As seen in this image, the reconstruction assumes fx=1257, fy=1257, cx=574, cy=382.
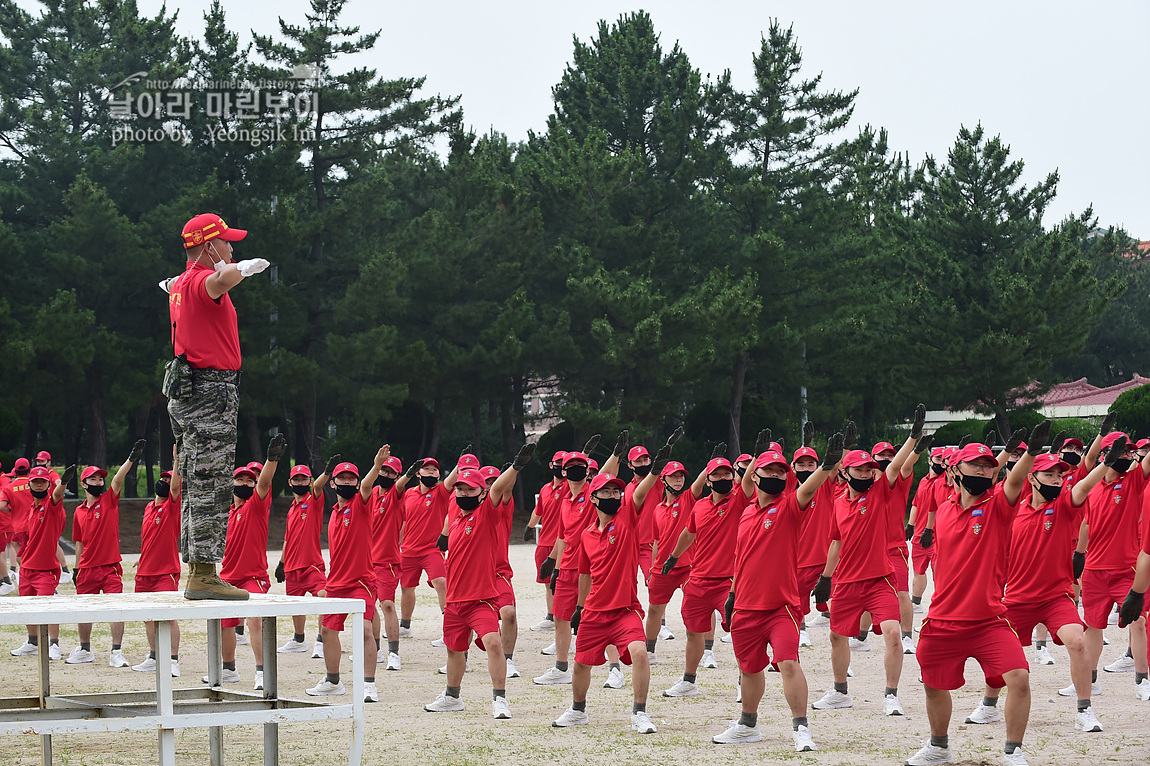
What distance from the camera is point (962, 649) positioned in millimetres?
8195

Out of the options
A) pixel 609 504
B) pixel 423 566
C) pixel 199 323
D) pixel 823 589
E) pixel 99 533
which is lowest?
pixel 423 566

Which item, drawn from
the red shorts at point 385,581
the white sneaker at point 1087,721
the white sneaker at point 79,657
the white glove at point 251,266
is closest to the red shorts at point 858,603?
the white sneaker at point 1087,721

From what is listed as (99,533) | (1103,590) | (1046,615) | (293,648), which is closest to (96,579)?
(99,533)

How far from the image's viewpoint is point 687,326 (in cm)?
3522

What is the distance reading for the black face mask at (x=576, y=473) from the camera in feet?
39.8

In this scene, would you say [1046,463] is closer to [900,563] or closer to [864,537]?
[864,537]

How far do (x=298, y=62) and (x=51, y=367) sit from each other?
1060cm

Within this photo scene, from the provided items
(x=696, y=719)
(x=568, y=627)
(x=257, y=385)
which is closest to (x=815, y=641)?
(x=568, y=627)

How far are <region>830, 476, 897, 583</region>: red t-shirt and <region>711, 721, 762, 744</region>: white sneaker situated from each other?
1.86 meters

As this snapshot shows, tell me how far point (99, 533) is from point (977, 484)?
921cm

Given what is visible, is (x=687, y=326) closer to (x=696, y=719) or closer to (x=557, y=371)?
(x=557, y=371)

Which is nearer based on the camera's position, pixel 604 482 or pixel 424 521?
pixel 604 482

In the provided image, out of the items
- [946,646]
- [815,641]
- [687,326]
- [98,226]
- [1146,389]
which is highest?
[98,226]

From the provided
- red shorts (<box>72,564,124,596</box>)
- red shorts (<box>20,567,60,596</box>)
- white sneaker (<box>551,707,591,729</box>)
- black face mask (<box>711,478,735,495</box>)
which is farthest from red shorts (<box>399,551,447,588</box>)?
white sneaker (<box>551,707,591,729</box>)
